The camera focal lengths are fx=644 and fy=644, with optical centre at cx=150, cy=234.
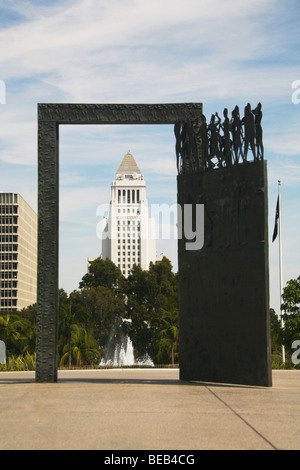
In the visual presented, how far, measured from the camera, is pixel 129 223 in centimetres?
12525

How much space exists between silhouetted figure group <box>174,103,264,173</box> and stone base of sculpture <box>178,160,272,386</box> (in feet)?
0.86

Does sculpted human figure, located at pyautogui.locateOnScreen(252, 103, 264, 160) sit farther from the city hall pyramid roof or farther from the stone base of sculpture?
the city hall pyramid roof

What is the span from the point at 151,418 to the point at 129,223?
117m

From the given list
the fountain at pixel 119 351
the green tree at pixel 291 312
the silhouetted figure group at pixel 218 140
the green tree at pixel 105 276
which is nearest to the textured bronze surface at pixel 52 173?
the silhouetted figure group at pixel 218 140

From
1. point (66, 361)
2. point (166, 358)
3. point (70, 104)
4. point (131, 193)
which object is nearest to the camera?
point (70, 104)

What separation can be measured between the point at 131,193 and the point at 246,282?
108391 millimetres

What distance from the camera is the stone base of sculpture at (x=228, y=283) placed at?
12.9m

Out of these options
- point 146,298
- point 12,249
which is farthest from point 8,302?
point 146,298

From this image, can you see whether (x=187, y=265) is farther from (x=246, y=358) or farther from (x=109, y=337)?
(x=109, y=337)

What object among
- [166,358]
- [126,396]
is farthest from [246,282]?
[166,358]

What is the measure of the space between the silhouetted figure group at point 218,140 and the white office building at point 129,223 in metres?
101

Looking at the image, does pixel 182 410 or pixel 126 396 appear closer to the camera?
pixel 182 410

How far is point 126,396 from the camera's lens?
11367 mm

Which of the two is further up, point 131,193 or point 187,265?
point 131,193
